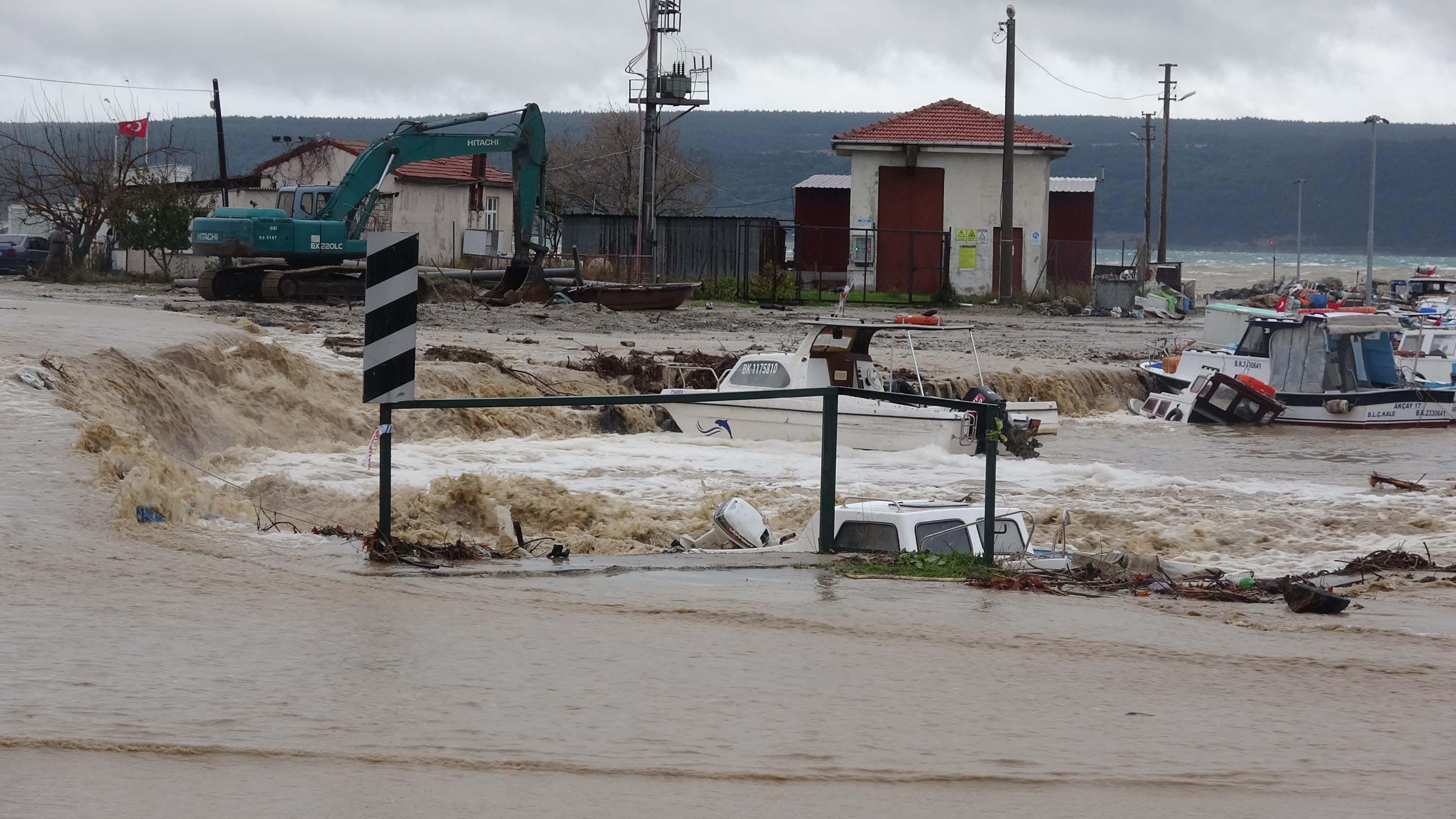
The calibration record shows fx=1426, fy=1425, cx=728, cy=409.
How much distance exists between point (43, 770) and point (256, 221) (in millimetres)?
31352

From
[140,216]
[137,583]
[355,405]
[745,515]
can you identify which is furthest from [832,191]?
[137,583]

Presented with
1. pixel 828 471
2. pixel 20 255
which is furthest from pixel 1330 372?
pixel 20 255

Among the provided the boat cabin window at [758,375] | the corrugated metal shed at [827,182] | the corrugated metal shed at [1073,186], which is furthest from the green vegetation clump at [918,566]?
the corrugated metal shed at [827,182]

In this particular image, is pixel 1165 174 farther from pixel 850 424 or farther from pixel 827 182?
pixel 850 424

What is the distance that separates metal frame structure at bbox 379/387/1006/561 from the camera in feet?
25.9

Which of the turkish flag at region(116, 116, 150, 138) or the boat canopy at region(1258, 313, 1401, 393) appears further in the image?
the turkish flag at region(116, 116, 150, 138)

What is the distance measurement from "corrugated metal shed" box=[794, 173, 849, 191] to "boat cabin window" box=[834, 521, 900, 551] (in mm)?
47032

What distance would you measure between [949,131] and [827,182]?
971cm

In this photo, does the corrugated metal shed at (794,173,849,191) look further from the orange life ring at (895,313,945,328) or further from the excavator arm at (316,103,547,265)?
the orange life ring at (895,313,945,328)

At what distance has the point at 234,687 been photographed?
5180mm

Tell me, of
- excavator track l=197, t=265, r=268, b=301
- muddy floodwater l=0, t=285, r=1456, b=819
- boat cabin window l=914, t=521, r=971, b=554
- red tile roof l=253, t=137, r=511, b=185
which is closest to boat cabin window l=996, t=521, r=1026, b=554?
boat cabin window l=914, t=521, r=971, b=554

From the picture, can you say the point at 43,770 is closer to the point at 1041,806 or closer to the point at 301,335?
the point at 1041,806

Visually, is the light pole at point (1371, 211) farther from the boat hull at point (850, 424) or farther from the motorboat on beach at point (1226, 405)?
the boat hull at point (850, 424)

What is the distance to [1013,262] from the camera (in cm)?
4847
